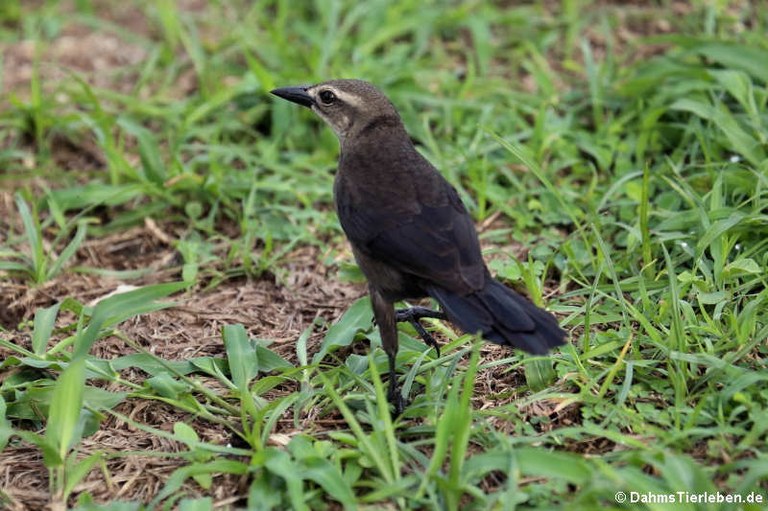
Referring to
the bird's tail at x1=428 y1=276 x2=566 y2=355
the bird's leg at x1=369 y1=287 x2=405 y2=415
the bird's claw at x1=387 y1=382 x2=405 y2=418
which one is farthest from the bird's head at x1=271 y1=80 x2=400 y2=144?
the bird's claw at x1=387 y1=382 x2=405 y2=418

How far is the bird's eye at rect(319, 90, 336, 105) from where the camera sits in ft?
15.9

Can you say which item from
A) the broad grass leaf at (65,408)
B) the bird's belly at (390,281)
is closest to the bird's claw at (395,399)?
the bird's belly at (390,281)

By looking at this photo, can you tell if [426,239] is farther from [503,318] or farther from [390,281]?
[503,318]

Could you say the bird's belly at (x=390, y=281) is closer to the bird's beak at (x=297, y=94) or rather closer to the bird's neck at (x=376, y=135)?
the bird's neck at (x=376, y=135)

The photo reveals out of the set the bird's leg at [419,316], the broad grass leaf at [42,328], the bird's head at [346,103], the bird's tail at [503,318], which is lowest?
the bird's leg at [419,316]

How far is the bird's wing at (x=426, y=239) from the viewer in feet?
12.5

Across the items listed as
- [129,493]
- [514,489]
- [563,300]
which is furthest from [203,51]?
[514,489]

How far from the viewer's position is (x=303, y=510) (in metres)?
3.24

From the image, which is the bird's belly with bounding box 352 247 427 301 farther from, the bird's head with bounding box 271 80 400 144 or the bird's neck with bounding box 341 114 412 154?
the bird's head with bounding box 271 80 400 144

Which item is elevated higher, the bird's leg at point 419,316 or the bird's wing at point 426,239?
the bird's wing at point 426,239

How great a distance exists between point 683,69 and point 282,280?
283cm

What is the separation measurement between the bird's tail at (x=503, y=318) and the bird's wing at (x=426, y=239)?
52mm

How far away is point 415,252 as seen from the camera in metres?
3.85

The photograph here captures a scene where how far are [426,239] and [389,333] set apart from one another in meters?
0.43
